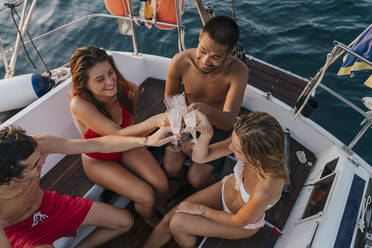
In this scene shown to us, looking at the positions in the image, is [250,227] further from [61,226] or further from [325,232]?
[61,226]

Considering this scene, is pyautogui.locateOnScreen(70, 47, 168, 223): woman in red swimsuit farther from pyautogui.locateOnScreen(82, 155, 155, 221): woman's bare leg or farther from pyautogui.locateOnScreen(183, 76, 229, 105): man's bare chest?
pyautogui.locateOnScreen(183, 76, 229, 105): man's bare chest

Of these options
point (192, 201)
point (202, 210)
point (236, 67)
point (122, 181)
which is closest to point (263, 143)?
point (202, 210)

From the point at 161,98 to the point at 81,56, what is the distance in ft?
5.90

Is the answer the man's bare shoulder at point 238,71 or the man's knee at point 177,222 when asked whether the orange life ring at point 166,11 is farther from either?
the man's knee at point 177,222

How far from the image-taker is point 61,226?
2.11m

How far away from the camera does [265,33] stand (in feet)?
22.9

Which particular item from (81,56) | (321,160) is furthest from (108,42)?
(321,160)

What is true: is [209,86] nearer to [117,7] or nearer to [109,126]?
[109,126]

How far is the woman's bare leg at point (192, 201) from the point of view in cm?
225

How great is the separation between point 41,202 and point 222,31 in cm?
223

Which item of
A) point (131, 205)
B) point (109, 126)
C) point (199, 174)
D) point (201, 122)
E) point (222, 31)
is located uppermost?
point (222, 31)

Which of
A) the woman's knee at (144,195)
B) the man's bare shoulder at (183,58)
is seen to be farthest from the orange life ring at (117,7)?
the woman's knee at (144,195)

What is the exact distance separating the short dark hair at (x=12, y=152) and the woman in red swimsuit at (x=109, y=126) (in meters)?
0.66

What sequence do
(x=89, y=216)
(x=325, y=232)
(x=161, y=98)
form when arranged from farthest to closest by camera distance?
(x=161, y=98) < (x=89, y=216) < (x=325, y=232)
